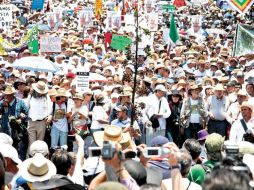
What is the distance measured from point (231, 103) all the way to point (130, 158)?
438 cm

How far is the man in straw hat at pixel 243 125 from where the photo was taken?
734 cm

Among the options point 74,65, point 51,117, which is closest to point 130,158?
point 51,117

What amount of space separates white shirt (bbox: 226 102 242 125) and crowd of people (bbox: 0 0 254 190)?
0.05ft

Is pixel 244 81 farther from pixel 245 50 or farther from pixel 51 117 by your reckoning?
pixel 51 117

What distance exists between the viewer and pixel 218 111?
884cm

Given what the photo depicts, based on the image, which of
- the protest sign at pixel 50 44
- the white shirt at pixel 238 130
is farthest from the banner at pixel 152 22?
the white shirt at pixel 238 130

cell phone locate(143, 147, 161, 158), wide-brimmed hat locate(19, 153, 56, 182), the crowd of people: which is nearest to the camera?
the crowd of people

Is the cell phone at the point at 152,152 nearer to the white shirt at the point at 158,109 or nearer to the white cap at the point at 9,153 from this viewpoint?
the white cap at the point at 9,153

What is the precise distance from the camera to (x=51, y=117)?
27.8ft

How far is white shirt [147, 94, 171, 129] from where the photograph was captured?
878 centimetres

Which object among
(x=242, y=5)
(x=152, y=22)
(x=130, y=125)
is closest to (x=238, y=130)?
(x=130, y=125)

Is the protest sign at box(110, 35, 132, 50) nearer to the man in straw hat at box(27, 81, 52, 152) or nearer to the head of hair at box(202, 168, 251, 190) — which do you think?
the man in straw hat at box(27, 81, 52, 152)

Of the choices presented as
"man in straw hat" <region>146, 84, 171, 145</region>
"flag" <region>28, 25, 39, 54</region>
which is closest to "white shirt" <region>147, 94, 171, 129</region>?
"man in straw hat" <region>146, 84, 171, 145</region>

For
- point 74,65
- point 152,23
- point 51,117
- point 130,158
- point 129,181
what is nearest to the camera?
point 129,181
